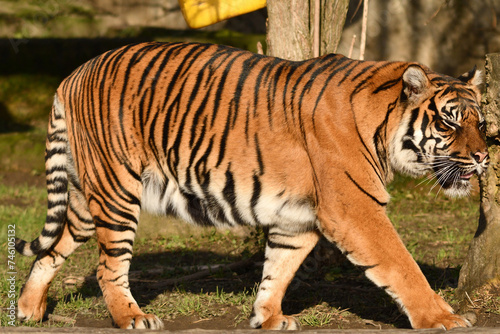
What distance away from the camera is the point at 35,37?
11516 mm

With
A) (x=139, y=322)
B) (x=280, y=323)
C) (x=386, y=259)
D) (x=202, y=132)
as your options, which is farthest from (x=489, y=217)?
(x=139, y=322)

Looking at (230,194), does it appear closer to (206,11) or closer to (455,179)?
(455,179)

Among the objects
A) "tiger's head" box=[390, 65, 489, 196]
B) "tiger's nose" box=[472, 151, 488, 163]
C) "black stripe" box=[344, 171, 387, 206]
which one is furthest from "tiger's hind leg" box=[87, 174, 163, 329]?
"tiger's nose" box=[472, 151, 488, 163]

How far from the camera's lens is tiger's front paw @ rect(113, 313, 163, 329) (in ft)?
13.2

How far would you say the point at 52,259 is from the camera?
4648 mm

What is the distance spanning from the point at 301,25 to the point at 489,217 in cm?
212

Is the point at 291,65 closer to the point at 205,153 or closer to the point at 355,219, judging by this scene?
the point at 205,153

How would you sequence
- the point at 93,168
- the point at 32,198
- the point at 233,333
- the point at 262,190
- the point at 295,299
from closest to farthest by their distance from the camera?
the point at 233,333 < the point at 262,190 < the point at 93,168 < the point at 295,299 < the point at 32,198

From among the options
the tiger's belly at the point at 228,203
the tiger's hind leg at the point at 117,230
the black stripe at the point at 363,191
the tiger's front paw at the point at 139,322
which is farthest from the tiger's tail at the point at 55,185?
the black stripe at the point at 363,191

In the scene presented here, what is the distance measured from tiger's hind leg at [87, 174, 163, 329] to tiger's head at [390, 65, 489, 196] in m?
1.68

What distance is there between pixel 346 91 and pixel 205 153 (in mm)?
972

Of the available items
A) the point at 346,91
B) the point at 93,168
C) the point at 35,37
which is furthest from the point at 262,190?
the point at 35,37

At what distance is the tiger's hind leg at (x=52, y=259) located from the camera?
4516mm

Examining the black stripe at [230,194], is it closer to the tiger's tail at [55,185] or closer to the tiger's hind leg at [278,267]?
the tiger's hind leg at [278,267]
